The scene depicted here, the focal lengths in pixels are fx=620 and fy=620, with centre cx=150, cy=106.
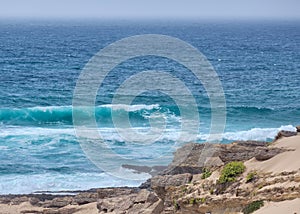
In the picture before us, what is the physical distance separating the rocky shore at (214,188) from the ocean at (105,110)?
611cm

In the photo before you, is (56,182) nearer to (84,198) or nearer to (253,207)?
(84,198)

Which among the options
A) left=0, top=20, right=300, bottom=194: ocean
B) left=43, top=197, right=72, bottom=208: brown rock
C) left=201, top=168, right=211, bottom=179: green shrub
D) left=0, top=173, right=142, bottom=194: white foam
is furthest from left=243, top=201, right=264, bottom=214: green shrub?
left=0, top=20, right=300, bottom=194: ocean

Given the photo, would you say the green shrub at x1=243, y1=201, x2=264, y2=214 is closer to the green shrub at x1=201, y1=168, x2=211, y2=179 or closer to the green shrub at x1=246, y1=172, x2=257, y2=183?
the green shrub at x1=246, y1=172, x2=257, y2=183

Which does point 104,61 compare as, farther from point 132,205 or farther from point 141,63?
point 132,205

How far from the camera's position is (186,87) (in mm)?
75625

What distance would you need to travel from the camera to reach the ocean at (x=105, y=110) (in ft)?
140

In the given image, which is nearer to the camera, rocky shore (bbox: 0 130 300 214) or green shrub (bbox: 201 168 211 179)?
rocky shore (bbox: 0 130 300 214)

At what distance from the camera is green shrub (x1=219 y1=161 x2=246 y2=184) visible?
24016 millimetres

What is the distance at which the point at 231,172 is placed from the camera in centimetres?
2431

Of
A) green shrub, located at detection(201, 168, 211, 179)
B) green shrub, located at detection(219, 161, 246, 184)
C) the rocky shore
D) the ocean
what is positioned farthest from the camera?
the ocean

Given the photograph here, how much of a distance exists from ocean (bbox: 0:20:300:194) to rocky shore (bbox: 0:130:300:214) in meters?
6.11

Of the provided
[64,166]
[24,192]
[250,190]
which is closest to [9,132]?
[64,166]

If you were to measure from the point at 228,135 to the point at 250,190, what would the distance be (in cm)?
2898

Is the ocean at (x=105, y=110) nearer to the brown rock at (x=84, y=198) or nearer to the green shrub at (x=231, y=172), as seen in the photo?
the brown rock at (x=84, y=198)
